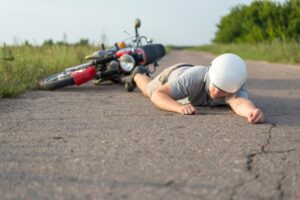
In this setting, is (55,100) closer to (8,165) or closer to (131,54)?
(131,54)

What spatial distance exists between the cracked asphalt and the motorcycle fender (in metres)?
1.98

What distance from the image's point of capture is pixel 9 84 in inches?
234

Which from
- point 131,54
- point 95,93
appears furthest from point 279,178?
point 131,54

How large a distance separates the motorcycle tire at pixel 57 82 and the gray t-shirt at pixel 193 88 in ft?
8.22

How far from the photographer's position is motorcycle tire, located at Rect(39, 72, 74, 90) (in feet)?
21.4

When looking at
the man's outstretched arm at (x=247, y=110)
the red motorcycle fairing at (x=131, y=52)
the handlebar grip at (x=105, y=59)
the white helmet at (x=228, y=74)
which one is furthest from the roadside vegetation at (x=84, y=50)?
the man's outstretched arm at (x=247, y=110)

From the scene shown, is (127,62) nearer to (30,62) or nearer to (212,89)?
(30,62)

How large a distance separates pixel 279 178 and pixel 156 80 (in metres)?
2.91

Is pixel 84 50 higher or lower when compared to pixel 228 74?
lower

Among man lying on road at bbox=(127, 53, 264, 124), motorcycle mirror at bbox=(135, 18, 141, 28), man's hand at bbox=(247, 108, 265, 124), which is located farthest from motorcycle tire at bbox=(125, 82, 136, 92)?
man's hand at bbox=(247, 108, 265, 124)

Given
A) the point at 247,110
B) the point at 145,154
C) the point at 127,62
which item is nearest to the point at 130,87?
the point at 127,62

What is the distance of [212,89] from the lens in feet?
13.5

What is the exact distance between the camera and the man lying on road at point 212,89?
3.98 meters

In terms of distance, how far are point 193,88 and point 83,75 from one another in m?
2.69
